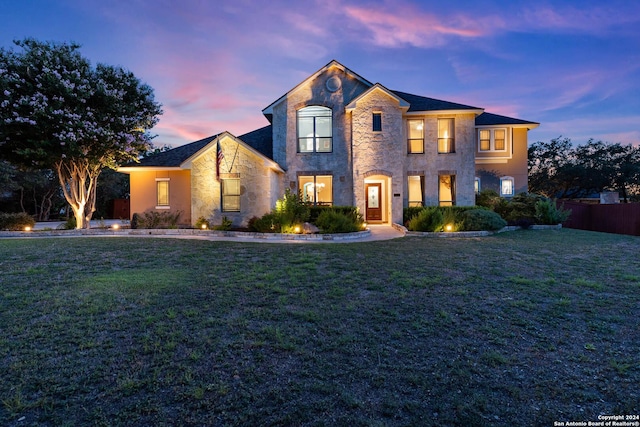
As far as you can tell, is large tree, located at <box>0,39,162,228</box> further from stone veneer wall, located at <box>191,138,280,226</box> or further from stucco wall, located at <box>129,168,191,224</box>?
stone veneer wall, located at <box>191,138,280,226</box>

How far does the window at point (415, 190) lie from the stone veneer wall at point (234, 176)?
8.36 m

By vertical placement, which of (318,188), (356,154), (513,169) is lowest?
(318,188)

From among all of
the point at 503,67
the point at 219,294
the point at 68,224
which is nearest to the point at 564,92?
the point at 503,67

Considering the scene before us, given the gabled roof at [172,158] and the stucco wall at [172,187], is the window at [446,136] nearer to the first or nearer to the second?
the gabled roof at [172,158]

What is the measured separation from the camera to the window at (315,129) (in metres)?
17.5

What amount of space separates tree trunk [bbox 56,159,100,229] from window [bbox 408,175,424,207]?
55.5 ft

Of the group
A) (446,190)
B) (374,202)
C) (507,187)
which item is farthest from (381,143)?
(507,187)

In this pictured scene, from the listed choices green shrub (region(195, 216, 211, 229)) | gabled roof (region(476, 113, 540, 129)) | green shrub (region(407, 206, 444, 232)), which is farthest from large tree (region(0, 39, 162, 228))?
gabled roof (region(476, 113, 540, 129))

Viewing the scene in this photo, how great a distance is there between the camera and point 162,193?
17703mm

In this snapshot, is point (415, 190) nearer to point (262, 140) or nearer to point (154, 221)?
point (262, 140)

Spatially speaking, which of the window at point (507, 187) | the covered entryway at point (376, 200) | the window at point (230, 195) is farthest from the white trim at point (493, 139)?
the window at point (230, 195)

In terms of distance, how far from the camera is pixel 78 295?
200 inches

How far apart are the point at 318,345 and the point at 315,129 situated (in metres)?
15.6

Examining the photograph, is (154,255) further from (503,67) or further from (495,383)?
(503,67)
